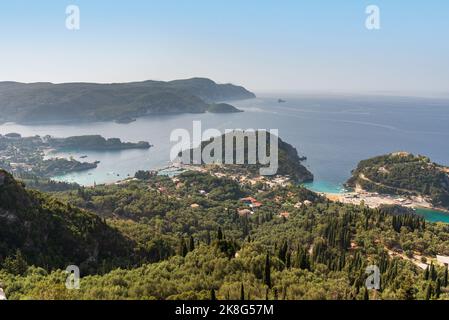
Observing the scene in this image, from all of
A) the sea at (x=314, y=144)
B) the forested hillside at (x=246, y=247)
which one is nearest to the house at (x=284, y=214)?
the forested hillside at (x=246, y=247)

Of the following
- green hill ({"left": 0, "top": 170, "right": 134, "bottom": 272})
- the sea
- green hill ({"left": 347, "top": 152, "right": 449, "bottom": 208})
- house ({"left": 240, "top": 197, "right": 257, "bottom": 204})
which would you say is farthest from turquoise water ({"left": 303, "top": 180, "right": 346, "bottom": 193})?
green hill ({"left": 0, "top": 170, "right": 134, "bottom": 272})

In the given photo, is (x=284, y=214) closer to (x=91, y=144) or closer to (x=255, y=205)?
(x=255, y=205)

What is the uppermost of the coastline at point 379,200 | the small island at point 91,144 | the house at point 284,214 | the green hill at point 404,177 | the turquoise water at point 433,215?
the small island at point 91,144

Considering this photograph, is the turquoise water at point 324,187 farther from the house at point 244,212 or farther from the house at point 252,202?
the house at point 244,212

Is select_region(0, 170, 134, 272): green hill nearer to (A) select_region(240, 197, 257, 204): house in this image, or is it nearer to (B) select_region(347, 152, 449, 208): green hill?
(A) select_region(240, 197, 257, 204): house

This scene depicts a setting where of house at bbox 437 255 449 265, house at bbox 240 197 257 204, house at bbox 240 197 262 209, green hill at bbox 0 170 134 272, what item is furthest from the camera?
house at bbox 240 197 257 204
